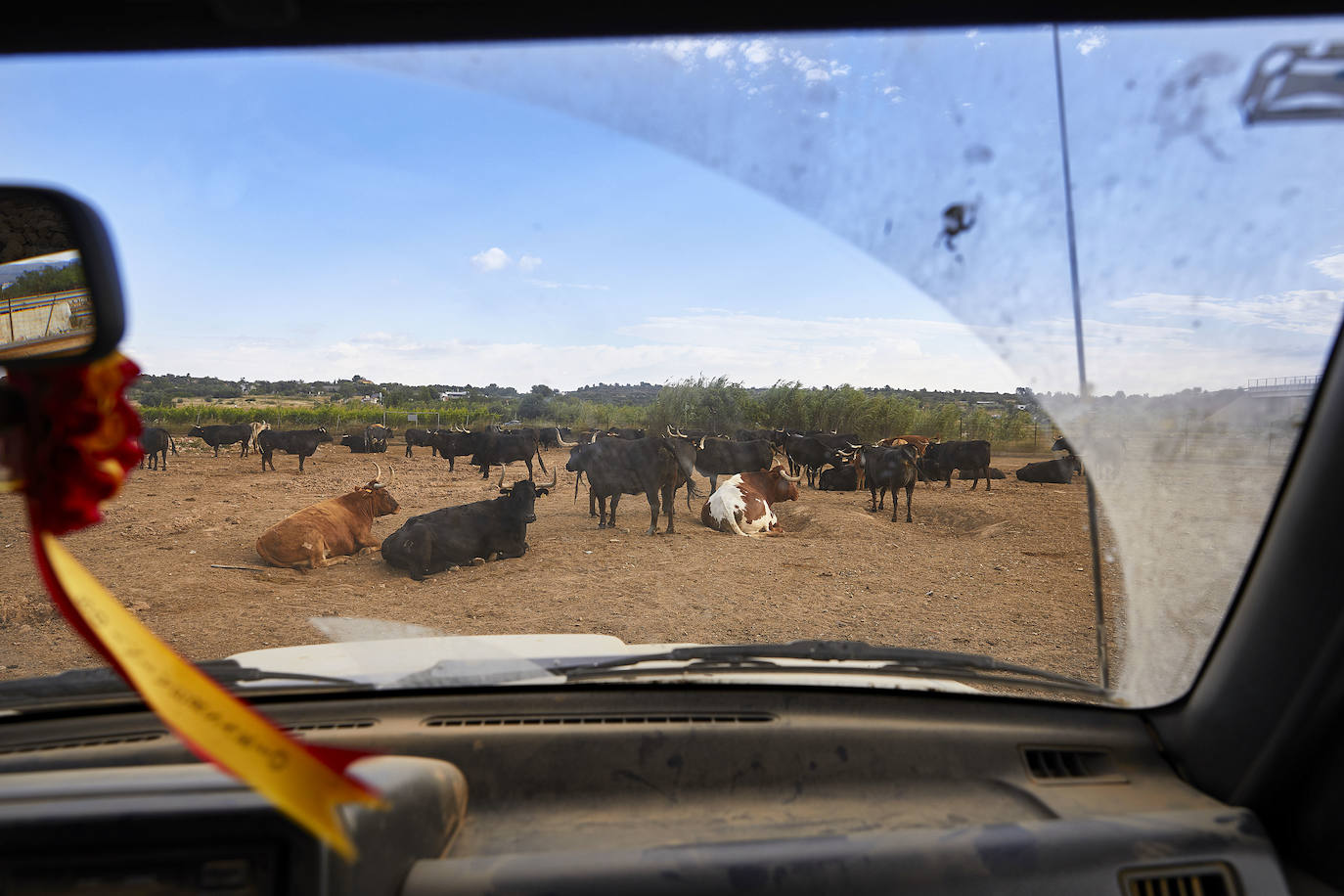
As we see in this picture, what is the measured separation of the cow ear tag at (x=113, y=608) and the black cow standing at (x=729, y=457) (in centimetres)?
308

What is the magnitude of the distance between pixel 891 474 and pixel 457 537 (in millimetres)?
2057

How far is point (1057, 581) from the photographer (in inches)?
108

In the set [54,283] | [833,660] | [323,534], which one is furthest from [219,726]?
[323,534]

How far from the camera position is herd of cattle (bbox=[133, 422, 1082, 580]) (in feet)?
9.86

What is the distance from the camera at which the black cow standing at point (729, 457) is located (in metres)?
4.24

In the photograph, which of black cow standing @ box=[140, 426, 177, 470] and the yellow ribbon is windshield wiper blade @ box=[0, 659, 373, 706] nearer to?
black cow standing @ box=[140, 426, 177, 470]

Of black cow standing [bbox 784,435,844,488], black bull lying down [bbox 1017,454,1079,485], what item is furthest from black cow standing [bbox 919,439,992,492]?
black cow standing [bbox 784,435,844,488]

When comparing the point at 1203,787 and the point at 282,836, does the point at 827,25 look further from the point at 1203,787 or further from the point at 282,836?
the point at 1203,787

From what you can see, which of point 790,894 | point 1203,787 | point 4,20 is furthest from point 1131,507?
point 4,20

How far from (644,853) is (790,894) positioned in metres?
0.40

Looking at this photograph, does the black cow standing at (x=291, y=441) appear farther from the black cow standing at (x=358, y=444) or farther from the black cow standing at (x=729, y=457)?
the black cow standing at (x=729, y=457)

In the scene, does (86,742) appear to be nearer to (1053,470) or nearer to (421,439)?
A: (421,439)

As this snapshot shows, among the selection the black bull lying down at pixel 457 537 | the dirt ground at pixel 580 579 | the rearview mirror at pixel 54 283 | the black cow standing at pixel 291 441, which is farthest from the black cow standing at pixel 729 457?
the rearview mirror at pixel 54 283

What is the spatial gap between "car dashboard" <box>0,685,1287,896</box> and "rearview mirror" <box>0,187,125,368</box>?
1108 millimetres
